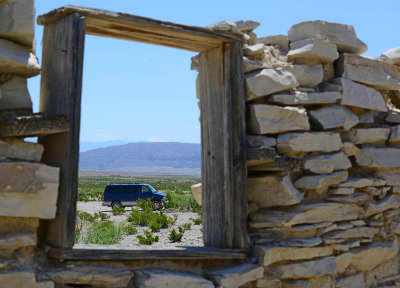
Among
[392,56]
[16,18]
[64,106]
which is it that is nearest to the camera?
[16,18]

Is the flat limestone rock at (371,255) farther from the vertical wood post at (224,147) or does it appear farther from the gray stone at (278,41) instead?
the gray stone at (278,41)

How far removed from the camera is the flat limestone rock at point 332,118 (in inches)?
168

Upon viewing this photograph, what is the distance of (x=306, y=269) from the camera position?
12.9ft

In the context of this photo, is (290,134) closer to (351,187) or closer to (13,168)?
(351,187)

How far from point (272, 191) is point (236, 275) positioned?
34.0 inches

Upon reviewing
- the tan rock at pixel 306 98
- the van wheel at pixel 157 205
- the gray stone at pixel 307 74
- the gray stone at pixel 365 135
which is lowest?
the van wheel at pixel 157 205

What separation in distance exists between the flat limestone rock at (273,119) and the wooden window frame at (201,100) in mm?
155

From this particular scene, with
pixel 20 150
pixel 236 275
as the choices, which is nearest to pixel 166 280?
pixel 236 275

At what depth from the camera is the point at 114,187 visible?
57.9 feet

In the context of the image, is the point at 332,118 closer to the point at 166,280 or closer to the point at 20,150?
the point at 166,280

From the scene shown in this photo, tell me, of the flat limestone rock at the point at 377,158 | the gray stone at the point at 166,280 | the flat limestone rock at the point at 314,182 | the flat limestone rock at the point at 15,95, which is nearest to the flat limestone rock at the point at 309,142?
the flat limestone rock at the point at 314,182

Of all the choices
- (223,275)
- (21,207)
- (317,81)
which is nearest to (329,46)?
(317,81)

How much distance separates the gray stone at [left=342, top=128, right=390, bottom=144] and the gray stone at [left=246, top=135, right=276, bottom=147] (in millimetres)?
929

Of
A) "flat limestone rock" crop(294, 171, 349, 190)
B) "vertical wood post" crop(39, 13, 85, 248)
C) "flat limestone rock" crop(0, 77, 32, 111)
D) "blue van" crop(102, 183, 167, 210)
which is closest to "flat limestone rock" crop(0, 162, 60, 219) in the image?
"vertical wood post" crop(39, 13, 85, 248)
